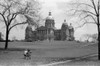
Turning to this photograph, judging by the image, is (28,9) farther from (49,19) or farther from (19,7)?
(49,19)

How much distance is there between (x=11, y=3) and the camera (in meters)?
34.5

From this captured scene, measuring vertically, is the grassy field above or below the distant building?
below

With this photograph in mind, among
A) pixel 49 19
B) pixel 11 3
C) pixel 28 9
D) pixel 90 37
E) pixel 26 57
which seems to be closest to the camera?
pixel 26 57

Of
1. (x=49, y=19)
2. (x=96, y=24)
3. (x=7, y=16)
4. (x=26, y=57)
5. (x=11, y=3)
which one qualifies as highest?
(x=49, y=19)

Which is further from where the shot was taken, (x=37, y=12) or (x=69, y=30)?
(x=69, y=30)

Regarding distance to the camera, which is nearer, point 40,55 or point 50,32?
point 40,55

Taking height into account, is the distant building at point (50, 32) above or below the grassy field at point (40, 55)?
above

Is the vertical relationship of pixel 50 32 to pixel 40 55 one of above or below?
above

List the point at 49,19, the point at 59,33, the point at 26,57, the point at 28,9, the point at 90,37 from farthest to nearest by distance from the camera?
the point at 59,33 < the point at 49,19 < the point at 90,37 < the point at 28,9 < the point at 26,57

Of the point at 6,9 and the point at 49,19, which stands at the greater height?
the point at 49,19

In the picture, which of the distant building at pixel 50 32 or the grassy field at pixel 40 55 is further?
the distant building at pixel 50 32

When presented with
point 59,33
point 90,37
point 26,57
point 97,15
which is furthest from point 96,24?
point 59,33

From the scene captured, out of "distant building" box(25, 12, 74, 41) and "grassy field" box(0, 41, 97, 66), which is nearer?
"grassy field" box(0, 41, 97, 66)

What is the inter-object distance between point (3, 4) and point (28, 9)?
5.05 meters
